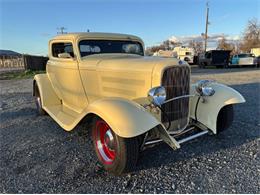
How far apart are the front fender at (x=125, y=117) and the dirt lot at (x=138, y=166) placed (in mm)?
683

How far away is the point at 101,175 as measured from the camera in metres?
2.60

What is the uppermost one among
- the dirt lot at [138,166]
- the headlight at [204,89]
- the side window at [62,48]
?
the side window at [62,48]

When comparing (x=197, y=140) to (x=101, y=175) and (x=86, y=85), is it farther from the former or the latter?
(x=86, y=85)

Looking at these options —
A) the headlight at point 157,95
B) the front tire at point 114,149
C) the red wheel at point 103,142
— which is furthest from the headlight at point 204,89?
the red wheel at point 103,142

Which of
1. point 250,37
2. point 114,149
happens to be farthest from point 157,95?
point 250,37

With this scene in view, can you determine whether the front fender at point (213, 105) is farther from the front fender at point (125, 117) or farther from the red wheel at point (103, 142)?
the red wheel at point (103, 142)

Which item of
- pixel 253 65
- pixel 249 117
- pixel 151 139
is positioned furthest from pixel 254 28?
pixel 151 139

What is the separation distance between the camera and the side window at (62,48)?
4.12 m

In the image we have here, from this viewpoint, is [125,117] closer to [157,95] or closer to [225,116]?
[157,95]

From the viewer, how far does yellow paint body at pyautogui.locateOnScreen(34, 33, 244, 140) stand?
2418 millimetres

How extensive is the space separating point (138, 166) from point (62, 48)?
3100mm

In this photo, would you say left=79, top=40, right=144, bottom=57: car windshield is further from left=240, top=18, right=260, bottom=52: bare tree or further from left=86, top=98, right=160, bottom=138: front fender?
A: left=240, top=18, right=260, bottom=52: bare tree

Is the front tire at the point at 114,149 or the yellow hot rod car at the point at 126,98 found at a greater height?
the yellow hot rod car at the point at 126,98

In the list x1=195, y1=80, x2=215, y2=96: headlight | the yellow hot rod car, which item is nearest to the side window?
the yellow hot rod car
